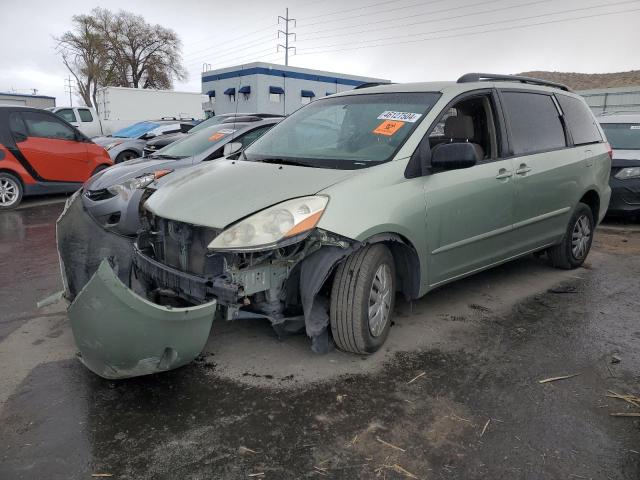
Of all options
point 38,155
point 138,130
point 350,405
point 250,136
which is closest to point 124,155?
point 38,155

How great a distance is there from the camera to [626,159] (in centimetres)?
779

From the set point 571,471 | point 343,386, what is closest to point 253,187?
point 343,386

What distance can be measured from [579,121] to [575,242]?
1287mm

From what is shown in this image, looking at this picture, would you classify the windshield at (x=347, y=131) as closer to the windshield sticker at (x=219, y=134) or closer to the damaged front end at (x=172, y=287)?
the damaged front end at (x=172, y=287)

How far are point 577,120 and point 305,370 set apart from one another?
4.10 metres

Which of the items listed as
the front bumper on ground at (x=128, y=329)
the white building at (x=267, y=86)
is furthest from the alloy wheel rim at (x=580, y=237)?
the white building at (x=267, y=86)

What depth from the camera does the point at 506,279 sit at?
5176mm

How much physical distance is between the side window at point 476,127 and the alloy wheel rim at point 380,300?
4.55ft

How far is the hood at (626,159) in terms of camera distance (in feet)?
25.3

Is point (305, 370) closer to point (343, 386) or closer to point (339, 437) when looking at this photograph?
point (343, 386)

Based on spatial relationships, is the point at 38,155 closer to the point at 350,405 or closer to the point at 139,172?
the point at 139,172

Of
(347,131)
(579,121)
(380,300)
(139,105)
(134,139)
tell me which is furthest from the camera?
(139,105)

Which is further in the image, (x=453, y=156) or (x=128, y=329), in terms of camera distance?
(x=453, y=156)

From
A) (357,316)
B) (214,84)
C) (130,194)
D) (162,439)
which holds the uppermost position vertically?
(214,84)
